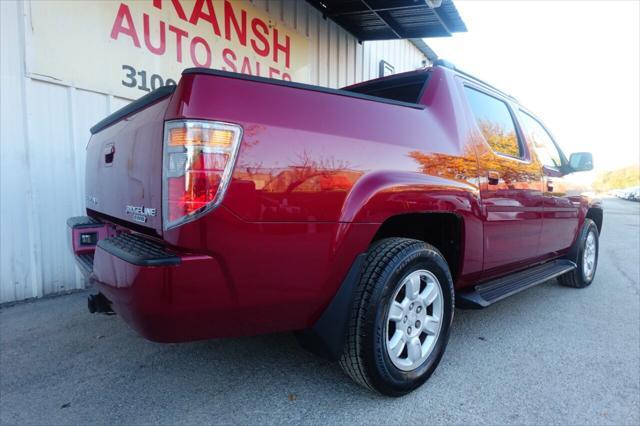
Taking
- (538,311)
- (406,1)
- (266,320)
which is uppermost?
(406,1)

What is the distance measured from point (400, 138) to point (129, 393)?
6.69 ft

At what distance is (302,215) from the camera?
1.71 meters

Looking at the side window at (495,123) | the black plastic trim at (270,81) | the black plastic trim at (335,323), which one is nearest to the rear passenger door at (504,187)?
the side window at (495,123)

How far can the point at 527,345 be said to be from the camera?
112 inches

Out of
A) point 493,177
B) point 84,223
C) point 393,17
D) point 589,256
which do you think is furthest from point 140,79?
point 589,256

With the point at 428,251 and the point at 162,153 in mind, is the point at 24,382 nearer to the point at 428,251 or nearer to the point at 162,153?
the point at 162,153

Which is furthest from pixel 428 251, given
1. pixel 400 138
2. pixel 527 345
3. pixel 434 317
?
pixel 527 345

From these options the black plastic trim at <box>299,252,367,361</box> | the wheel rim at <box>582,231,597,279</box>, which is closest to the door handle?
the black plastic trim at <box>299,252,367,361</box>

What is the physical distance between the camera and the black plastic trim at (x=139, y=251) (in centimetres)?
148

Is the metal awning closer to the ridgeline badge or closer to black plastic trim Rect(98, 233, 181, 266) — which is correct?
the ridgeline badge

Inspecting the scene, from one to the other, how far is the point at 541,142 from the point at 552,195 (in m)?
0.58

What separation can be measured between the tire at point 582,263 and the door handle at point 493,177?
2280mm

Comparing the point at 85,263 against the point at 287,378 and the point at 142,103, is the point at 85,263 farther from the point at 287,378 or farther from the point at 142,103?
the point at 287,378

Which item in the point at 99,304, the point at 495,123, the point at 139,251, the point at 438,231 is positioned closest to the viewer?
the point at 139,251
